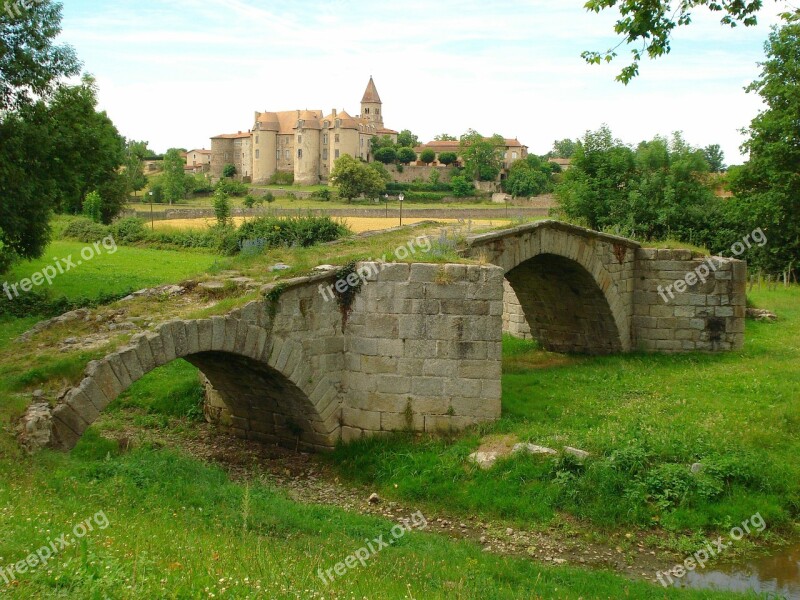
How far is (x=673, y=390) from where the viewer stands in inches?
570

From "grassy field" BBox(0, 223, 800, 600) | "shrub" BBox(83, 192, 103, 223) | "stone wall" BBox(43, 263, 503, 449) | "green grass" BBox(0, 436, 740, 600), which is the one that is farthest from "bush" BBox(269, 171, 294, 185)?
"green grass" BBox(0, 436, 740, 600)

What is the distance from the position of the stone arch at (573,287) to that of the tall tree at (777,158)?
15.9 m

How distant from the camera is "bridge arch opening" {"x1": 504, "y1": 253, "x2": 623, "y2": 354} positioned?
17641 millimetres

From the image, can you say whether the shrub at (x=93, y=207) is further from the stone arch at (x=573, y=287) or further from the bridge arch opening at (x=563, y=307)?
the bridge arch opening at (x=563, y=307)

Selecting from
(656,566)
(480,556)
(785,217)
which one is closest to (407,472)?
(480,556)

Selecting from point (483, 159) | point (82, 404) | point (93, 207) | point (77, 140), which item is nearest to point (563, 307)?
point (77, 140)

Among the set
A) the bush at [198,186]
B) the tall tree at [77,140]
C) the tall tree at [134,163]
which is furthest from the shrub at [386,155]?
the tall tree at [77,140]

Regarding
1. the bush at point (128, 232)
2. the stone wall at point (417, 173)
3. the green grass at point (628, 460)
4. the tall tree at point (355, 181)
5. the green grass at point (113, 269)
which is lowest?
the green grass at point (628, 460)

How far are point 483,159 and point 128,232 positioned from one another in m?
69.0

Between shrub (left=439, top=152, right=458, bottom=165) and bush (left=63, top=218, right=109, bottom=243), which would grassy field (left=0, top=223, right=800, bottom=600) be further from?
shrub (left=439, top=152, right=458, bottom=165)

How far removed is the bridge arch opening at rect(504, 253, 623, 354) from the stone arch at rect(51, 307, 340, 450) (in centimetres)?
694

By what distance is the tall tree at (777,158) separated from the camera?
3073 centimetres

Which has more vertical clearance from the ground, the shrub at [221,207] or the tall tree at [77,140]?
the tall tree at [77,140]

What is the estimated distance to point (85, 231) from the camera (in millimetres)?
36844
